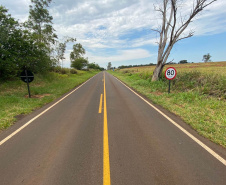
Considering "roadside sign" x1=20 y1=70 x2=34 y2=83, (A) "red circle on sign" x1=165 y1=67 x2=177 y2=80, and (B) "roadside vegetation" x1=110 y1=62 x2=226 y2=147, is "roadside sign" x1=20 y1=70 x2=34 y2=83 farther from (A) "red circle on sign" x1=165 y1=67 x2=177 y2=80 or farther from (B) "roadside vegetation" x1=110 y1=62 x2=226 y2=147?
(A) "red circle on sign" x1=165 y1=67 x2=177 y2=80

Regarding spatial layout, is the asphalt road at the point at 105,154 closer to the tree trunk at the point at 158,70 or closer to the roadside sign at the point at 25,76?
the roadside sign at the point at 25,76

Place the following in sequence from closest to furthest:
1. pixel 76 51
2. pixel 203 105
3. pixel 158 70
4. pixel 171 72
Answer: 1. pixel 203 105
2. pixel 171 72
3. pixel 158 70
4. pixel 76 51

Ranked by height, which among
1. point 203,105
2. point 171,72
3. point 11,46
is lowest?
point 203,105

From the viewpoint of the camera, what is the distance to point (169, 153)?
10.9 feet

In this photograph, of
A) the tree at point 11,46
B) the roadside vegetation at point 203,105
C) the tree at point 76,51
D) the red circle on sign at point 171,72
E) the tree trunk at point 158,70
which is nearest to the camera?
the roadside vegetation at point 203,105

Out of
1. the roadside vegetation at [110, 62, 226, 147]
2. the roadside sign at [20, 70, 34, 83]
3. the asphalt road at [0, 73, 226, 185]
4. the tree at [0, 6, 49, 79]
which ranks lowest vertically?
the asphalt road at [0, 73, 226, 185]

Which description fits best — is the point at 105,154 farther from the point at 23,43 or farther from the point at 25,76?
the point at 23,43

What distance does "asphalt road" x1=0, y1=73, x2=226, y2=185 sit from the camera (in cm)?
257

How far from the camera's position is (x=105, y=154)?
327 cm

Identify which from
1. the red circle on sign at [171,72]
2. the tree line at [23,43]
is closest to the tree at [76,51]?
the tree line at [23,43]

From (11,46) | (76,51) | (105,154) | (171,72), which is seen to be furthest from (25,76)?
(76,51)

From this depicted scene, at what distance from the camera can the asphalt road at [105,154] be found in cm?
257

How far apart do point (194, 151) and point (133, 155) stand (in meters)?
1.55

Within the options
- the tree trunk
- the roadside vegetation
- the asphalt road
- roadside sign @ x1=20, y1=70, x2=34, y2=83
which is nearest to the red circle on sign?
the roadside vegetation
